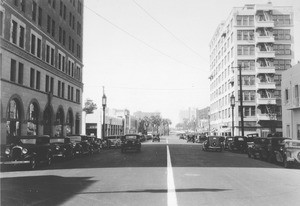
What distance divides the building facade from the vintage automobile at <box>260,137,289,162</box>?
11.2 metres

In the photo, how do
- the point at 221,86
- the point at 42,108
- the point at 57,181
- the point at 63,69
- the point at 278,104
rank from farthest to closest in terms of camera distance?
1. the point at 221,86
2. the point at 278,104
3. the point at 63,69
4. the point at 42,108
5. the point at 57,181

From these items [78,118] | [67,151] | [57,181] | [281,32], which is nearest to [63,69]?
[78,118]

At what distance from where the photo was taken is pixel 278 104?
214ft

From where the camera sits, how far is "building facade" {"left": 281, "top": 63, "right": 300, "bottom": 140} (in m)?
32.9

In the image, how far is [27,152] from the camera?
16.3m

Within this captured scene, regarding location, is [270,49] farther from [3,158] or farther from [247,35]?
[3,158]

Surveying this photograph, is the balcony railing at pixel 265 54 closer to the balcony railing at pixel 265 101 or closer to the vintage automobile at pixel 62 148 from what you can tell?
the balcony railing at pixel 265 101

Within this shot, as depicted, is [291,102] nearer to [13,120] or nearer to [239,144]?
[239,144]

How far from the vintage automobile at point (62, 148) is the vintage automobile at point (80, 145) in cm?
76

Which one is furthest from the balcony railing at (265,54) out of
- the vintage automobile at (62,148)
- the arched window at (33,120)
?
the vintage automobile at (62,148)

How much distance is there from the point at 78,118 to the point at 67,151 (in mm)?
26749

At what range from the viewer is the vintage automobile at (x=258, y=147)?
23.0 m

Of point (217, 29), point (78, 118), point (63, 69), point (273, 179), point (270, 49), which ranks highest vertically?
point (217, 29)

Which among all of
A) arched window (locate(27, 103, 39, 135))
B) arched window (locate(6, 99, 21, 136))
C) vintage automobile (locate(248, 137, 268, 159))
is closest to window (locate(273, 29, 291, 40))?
→ vintage automobile (locate(248, 137, 268, 159))
